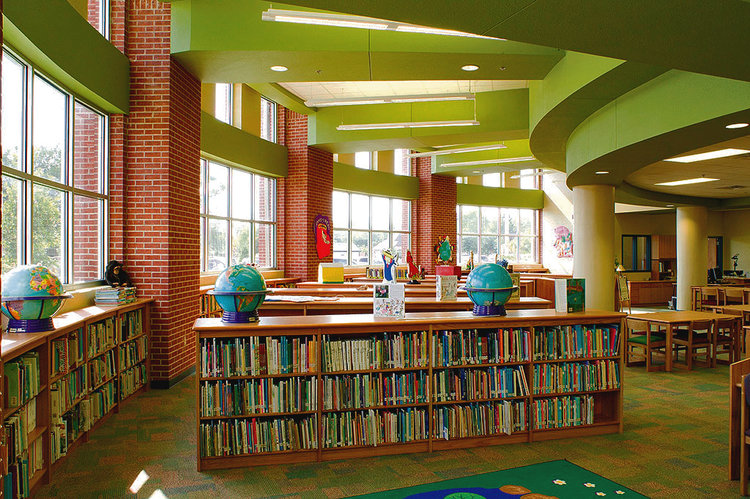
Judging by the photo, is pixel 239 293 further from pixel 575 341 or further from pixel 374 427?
pixel 575 341

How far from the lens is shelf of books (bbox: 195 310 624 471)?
167 inches

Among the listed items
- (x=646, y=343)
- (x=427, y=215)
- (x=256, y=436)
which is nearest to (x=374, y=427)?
(x=256, y=436)

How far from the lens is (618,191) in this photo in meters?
12.6

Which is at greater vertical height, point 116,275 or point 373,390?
point 116,275

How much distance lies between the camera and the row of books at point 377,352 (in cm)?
442

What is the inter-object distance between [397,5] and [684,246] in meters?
14.1

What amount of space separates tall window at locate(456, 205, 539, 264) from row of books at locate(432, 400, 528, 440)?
13342 mm

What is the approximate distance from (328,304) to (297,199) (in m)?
5.53

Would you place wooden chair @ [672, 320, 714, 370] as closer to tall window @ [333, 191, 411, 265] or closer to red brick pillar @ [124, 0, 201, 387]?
red brick pillar @ [124, 0, 201, 387]

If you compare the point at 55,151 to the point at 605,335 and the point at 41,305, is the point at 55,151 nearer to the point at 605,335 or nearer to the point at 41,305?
the point at 41,305

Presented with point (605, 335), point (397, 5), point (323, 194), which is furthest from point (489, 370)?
point (323, 194)

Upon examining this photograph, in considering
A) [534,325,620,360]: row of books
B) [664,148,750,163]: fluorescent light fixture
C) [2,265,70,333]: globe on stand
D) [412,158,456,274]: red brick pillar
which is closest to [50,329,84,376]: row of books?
[2,265,70,333]: globe on stand

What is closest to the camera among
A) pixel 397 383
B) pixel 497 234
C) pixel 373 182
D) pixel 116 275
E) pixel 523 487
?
pixel 523 487

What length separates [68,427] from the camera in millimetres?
4480
